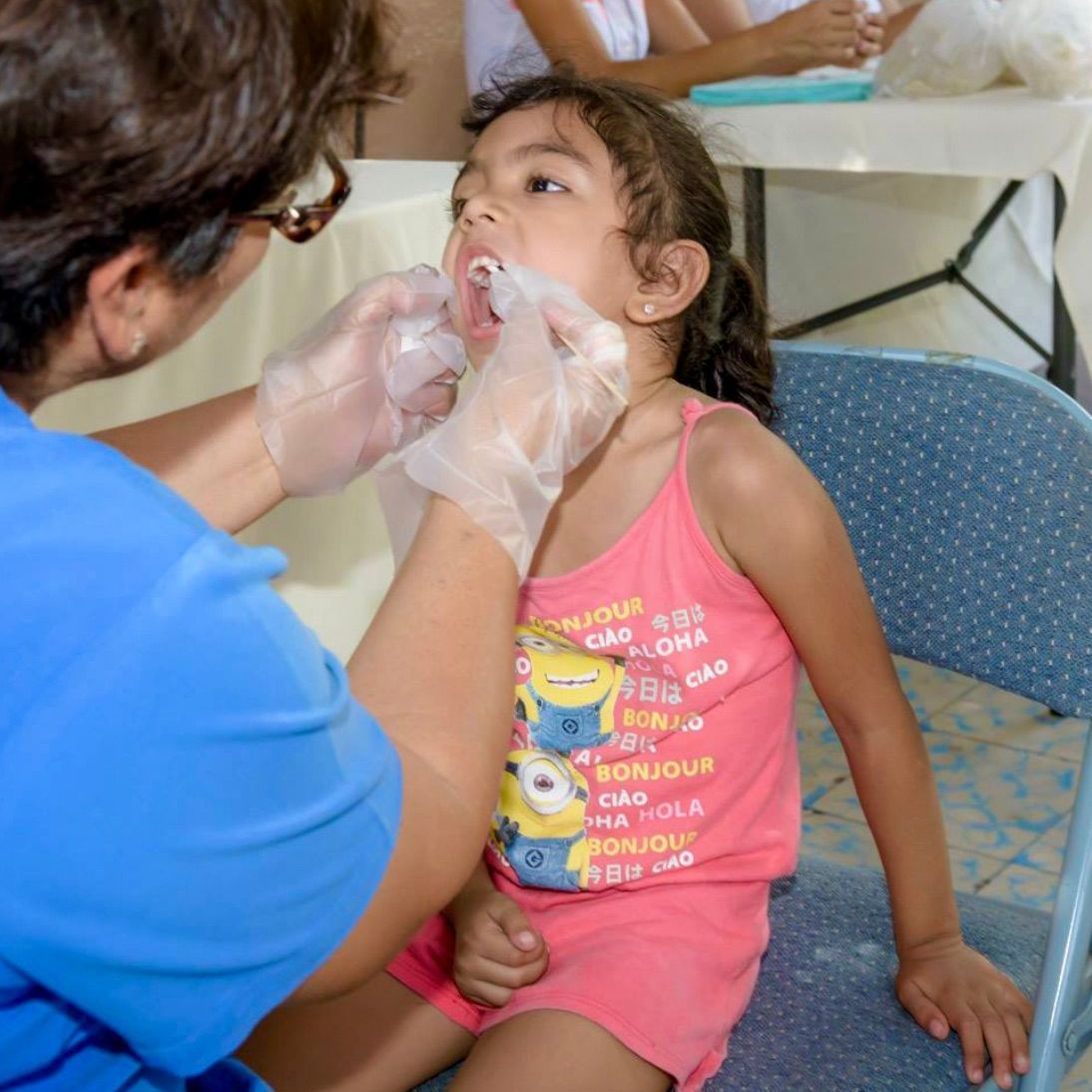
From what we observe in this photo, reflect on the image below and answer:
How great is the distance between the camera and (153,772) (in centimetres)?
59

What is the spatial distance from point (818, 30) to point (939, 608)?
2.02 m

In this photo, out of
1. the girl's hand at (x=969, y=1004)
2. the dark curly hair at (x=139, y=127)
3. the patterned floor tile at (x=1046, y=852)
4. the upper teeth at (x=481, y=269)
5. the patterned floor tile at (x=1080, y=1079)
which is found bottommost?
the patterned floor tile at (x=1046, y=852)

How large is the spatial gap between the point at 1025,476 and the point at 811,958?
393mm

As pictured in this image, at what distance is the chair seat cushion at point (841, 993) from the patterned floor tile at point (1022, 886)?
0.87 metres

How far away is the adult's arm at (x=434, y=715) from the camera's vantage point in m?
0.72

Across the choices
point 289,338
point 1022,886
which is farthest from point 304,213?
point 1022,886

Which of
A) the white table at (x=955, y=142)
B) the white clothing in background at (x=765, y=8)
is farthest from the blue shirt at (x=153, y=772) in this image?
the white clothing in background at (x=765, y=8)

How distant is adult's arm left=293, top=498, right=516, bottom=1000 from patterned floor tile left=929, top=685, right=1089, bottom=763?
1899 mm

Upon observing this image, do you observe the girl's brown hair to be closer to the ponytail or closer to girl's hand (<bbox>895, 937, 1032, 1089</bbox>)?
the ponytail

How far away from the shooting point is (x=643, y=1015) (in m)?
1.05

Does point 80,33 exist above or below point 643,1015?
above

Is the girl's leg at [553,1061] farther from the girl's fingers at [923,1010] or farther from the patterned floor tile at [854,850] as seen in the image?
the patterned floor tile at [854,850]

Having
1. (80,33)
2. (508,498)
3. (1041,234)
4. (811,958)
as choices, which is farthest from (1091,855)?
(1041,234)

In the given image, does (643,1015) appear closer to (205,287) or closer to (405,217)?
(205,287)
